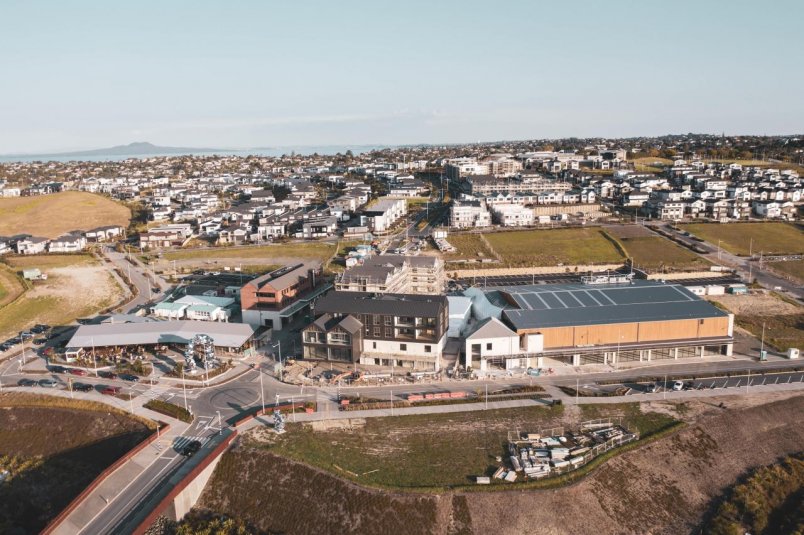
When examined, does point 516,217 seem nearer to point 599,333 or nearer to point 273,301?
point 273,301

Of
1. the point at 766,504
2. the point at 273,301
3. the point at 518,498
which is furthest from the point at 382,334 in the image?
the point at 766,504

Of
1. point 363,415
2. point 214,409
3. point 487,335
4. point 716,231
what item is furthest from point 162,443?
point 716,231

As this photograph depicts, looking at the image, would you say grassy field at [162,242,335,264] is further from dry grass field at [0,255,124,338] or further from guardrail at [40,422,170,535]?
guardrail at [40,422,170,535]

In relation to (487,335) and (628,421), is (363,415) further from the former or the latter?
(628,421)

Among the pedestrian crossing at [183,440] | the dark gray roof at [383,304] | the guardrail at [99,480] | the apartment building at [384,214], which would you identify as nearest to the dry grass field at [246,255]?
the apartment building at [384,214]

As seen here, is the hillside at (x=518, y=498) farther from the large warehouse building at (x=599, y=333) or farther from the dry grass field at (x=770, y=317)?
the dry grass field at (x=770, y=317)

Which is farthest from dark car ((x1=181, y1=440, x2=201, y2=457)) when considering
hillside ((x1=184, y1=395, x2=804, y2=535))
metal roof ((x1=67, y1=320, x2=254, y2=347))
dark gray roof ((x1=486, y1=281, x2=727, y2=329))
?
dark gray roof ((x1=486, y1=281, x2=727, y2=329))
